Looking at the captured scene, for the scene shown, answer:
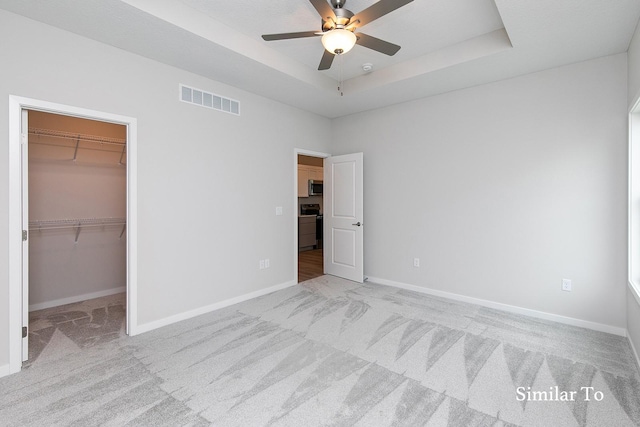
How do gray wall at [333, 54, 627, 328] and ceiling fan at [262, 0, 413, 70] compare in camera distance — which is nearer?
ceiling fan at [262, 0, 413, 70]

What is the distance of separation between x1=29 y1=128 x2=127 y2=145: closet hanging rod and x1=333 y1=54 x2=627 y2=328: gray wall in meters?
3.65

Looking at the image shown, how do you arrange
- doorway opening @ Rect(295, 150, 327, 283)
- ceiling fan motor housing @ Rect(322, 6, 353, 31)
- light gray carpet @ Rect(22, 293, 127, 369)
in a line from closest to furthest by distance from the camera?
ceiling fan motor housing @ Rect(322, 6, 353, 31) → light gray carpet @ Rect(22, 293, 127, 369) → doorway opening @ Rect(295, 150, 327, 283)

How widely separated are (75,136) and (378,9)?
3843 millimetres

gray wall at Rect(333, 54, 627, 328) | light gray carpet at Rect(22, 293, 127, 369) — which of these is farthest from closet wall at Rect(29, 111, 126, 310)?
gray wall at Rect(333, 54, 627, 328)

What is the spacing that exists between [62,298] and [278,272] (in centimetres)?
269

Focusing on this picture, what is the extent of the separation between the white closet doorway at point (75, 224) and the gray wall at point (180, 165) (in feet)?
2.85

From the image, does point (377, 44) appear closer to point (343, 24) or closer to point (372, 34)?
point (343, 24)

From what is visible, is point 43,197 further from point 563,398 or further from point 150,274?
point 563,398

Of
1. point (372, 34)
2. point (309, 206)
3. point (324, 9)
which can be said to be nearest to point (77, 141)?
point (324, 9)

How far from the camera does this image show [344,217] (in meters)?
4.99

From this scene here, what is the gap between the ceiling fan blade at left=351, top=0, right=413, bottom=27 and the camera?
A: 1928 mm

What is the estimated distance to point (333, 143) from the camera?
17.3ft

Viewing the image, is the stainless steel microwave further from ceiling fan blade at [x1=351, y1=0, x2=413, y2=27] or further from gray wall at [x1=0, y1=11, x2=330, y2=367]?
ceiling fan blade at [x1=351, y1=0, x2=413, y2=27]

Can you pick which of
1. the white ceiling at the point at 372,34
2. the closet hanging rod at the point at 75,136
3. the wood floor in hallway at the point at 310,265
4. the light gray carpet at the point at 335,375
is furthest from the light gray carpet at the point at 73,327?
the white ceiling at the point at 372,34
